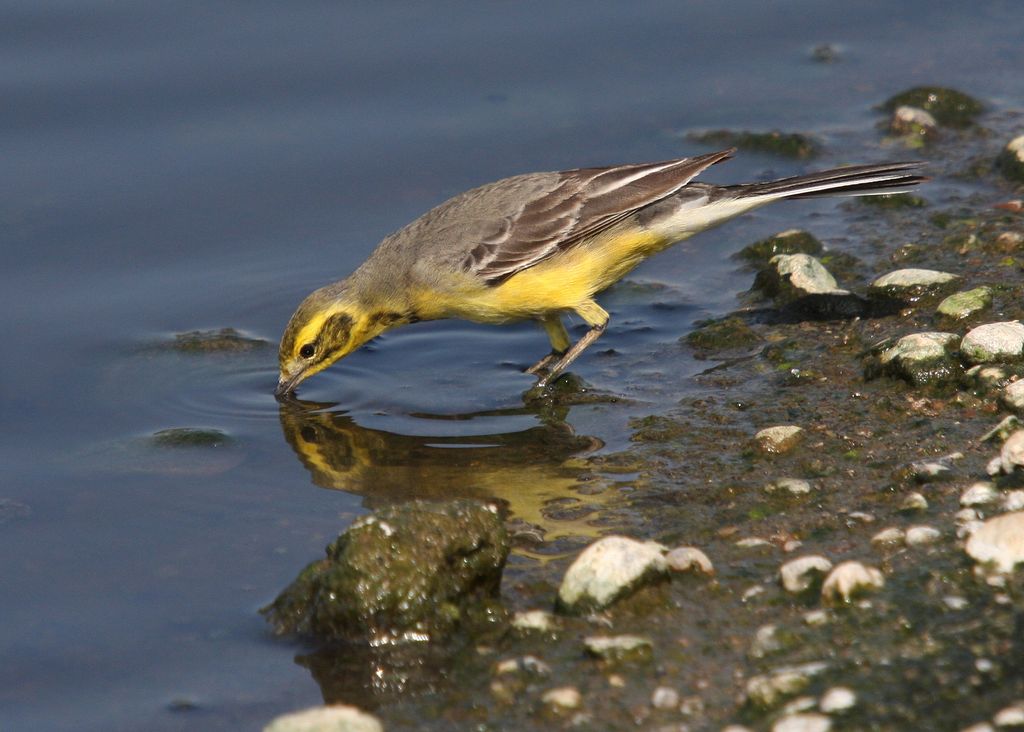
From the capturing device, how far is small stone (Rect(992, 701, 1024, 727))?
4.20 metres

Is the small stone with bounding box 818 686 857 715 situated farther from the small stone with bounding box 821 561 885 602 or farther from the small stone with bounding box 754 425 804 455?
the small stone with bounding box 754 425 804 455

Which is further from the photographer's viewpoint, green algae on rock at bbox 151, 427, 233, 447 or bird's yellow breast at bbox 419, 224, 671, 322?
bird's yellow breast at bbox 419, 224, 671, 322

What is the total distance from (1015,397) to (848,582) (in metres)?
2.13

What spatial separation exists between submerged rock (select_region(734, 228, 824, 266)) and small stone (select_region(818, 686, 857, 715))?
616cm

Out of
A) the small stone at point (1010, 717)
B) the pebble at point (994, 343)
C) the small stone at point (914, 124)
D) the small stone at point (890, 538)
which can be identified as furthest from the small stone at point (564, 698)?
the small stone at point (914, 124)

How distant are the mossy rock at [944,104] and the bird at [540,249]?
3.68 m

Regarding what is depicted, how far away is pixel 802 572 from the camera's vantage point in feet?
18.1

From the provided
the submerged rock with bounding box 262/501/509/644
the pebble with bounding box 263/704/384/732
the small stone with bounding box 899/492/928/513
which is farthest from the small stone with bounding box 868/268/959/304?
the pebble with bounding box 263/704/384/732

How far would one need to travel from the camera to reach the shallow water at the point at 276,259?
6.57 m

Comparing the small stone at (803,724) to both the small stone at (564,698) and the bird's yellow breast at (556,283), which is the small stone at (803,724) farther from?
the bird's yellow breast at (556,283)

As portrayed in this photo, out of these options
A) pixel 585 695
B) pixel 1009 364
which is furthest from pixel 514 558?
pixel 1009 364

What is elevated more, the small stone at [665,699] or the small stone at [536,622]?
the small stone at [665,699]

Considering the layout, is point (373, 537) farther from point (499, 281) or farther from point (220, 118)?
point (220, 118)

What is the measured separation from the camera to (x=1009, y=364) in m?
7.31
